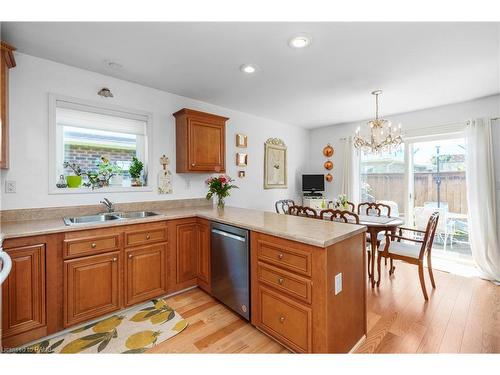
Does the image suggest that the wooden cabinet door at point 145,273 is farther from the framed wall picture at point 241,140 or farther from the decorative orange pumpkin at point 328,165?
the decorative orange pumpkin at point 328,165

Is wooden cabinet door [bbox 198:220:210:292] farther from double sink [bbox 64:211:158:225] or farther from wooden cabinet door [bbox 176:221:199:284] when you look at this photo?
double sink [bbox 64:211:158:225]

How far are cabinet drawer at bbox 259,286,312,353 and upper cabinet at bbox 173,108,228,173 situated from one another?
71.1 inches

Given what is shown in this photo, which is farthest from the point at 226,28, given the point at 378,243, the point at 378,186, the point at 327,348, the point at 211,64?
the point at 378,186

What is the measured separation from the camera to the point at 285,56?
2174mm

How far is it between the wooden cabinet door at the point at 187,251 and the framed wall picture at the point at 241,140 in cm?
173

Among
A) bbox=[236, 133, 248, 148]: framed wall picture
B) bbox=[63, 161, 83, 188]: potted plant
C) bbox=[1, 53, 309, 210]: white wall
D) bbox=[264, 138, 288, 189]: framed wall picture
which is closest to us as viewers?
bbox=[1, 53, 309, 210]: white wall

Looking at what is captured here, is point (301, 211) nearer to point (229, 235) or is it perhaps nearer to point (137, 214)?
point (229, 235)

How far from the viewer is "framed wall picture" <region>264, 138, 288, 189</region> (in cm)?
441

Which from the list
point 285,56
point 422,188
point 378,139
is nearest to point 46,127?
point 285,56

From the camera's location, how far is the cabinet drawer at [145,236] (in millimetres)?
2201

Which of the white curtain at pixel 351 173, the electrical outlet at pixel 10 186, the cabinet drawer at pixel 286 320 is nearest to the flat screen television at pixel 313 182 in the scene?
the white curtain at pixel 351 173

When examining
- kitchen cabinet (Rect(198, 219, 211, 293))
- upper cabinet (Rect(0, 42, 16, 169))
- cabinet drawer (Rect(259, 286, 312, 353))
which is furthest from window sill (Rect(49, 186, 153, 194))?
cabinet drawer (Rect(259, 286, 312, 353))

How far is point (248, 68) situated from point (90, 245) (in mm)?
2214
